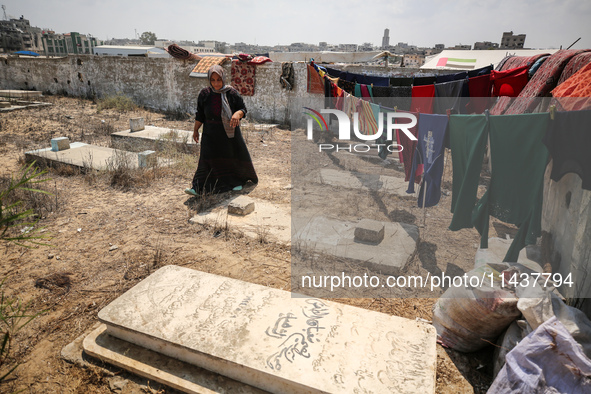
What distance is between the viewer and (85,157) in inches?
250

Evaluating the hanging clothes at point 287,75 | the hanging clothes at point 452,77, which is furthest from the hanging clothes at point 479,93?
the hanging clothes at point 287,75

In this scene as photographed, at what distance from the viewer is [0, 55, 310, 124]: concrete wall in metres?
10.6

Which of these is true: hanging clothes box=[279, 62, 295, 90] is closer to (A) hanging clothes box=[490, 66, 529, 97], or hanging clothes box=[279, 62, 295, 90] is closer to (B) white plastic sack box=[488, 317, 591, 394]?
(A) hanging clothes box=[490, 66, 529, 97]

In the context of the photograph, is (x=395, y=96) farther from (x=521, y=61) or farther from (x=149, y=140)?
(x=149, y=140)

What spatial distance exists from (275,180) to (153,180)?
1974 millimetres

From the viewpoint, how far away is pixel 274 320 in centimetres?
234

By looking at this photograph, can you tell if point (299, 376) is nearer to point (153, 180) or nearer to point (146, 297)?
point (146, 297)

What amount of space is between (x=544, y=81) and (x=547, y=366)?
2676mm

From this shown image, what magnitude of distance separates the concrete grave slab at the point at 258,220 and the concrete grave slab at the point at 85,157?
7.48 feet

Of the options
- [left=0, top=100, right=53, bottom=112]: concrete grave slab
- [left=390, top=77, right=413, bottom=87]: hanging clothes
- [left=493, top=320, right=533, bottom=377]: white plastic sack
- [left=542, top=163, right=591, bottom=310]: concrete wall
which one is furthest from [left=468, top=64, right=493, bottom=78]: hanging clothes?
[left=0, top=100, right=53, bottom=112]: concrete grave slab

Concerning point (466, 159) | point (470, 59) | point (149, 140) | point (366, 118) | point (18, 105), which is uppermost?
point (470, 59)

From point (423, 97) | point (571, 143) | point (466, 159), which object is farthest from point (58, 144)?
point (571, 143)

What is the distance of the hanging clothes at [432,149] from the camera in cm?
335

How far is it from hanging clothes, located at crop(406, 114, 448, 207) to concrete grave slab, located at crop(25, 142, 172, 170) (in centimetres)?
443
